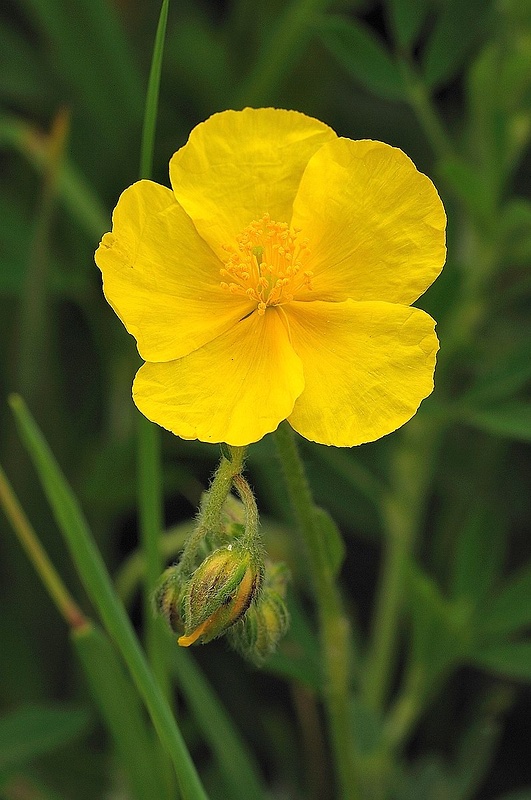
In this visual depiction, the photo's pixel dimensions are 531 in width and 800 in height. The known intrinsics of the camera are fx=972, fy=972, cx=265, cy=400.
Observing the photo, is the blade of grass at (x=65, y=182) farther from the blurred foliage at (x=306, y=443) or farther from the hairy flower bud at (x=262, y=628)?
the hairy flower bud at (x=262, y=628)

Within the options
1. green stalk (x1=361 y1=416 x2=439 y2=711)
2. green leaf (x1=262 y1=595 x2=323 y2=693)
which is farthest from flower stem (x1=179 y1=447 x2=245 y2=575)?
green stalk (x1=361 y1=416 x2=439 y2=711)

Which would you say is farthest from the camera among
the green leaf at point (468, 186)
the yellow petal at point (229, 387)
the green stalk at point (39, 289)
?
the green stalk at point (39, 289)

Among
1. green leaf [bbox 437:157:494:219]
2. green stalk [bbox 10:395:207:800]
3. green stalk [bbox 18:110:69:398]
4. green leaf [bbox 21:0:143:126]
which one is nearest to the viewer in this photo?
green stalk [bbox 10:395:207:800]

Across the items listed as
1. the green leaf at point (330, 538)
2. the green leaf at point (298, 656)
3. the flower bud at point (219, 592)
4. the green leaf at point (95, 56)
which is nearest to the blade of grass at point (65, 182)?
the green leaf at point (95, 56)

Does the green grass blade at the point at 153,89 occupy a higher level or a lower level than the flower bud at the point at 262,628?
higher

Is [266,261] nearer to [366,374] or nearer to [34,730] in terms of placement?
[366,374]

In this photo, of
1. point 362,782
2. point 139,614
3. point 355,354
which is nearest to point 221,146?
point 355,354

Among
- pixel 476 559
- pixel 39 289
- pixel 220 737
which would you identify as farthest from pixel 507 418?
pixel 39 289

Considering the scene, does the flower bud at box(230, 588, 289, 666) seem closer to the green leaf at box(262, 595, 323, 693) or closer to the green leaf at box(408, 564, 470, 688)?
the green leaf at box(262, 595, 323, 693)

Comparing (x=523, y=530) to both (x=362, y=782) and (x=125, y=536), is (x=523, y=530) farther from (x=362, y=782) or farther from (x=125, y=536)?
(x=125, y=536)
